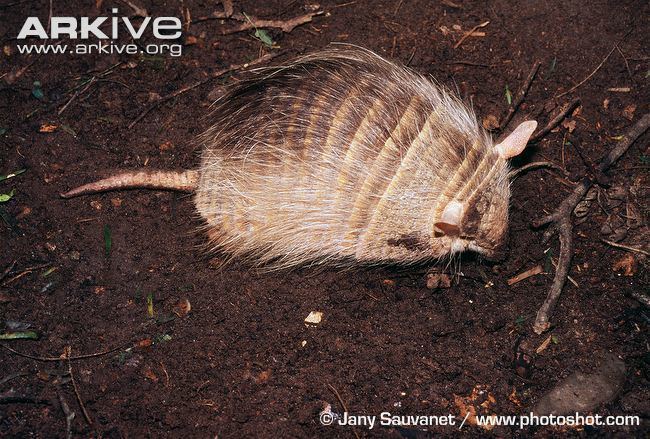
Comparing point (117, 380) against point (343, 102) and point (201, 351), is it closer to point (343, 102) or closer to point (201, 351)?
point (201, 351)

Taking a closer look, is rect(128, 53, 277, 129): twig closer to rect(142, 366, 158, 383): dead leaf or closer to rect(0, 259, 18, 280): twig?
rect(0, 259, 18, 280): twig

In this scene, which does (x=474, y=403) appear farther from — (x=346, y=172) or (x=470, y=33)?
(x=470, y=33)

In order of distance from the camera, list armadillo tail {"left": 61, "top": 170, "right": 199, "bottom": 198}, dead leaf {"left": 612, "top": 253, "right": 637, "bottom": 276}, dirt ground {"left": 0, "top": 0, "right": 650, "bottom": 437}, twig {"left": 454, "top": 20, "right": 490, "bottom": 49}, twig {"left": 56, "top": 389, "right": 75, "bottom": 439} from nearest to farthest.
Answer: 1. twig {"left": 56, "top": 389, "right": 75, "bottom": 439}
2. dirt ground {"left": 0, "top": 0, "right": 650, "bottom": 437}
3. dead leaf {"left": 612, "top": 253, "right": 637, "bottom": 276}
4. armadillo tail {"left": 61, "top": 170, "right": 199, "bottom": 198}
5. twig {"left": 454, "top": 20, "right": 490, "bottom": 49}

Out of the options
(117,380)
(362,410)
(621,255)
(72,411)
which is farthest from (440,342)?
(72,411)

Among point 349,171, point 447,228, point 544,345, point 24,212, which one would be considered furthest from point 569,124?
point 24,212

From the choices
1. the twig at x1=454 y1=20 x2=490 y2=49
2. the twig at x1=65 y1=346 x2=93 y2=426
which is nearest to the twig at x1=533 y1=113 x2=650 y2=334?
the twig at x1=454 y1=20 x2=490 y2=49

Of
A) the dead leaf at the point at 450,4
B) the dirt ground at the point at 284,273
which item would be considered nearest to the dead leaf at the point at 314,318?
the dirt ground at the point at 284,273

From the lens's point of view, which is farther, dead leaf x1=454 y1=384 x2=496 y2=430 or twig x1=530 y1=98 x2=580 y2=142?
twig x1=530 y1=98 x2=580 y2=142
